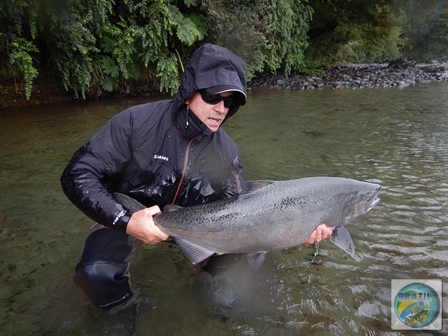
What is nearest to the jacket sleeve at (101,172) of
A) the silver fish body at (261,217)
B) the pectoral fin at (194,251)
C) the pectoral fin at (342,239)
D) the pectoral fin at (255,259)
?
the silver fish body at (261,217)

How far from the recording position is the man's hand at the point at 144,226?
2318 mm

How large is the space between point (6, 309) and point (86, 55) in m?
8.16

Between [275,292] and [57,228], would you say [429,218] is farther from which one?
[57,228]

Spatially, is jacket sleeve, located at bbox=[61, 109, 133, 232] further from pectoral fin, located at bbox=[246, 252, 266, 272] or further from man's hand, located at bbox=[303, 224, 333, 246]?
man's hand, located at bbox=[303, 224, 333, 246]

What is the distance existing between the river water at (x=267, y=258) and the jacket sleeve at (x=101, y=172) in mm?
905

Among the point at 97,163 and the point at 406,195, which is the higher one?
the point at 97,163

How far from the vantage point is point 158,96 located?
11977mm

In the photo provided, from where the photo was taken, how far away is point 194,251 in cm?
257

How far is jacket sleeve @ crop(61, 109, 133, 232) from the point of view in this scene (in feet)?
7.60

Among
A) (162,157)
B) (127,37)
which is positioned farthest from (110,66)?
(162,157)

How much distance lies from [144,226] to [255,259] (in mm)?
1025

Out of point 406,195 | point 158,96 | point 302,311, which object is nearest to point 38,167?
point 302,311

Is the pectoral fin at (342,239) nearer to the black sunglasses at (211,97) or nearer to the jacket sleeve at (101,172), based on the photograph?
the black sunglasses at (211,97)

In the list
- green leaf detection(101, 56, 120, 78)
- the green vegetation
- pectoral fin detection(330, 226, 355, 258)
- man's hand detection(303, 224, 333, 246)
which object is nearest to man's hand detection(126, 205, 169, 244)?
man's hand detection(303, 224, 333, 246)
